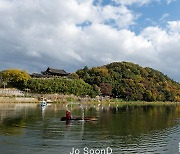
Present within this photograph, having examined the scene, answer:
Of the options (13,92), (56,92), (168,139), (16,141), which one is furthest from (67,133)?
(56,92)

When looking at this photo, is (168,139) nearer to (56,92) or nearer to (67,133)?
(67,133)

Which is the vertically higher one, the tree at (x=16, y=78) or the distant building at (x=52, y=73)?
the distant building at (x=52, y=73)

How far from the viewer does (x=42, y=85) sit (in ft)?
323

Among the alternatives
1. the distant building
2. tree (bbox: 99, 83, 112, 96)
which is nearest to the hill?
tree (bbox: 99, 83, 112, 96)

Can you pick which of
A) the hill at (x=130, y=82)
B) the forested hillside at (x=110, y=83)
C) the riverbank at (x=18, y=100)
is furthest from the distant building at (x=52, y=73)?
the riverbank at (x=18, y=100)

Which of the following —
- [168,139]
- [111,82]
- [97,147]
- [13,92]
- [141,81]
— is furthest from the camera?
[141,81]

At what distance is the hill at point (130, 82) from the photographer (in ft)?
418

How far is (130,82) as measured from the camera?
134 meters

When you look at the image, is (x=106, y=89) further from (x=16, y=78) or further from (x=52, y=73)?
(x=16, y=78)

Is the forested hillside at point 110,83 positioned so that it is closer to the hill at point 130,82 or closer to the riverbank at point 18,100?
the hill at point 130,82

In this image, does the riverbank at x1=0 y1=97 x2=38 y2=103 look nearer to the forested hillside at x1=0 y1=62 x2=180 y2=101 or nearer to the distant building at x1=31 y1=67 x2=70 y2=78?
the forested hillside at x1=0 y1=62 x2=180 y2=101

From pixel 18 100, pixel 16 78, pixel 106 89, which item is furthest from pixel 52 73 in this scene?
pixel 18 100

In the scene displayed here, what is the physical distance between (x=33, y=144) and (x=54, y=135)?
181 inches

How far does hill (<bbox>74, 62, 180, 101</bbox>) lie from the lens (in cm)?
12744
